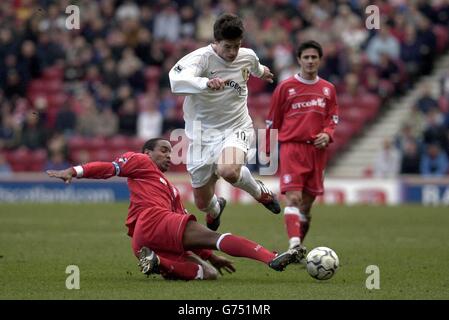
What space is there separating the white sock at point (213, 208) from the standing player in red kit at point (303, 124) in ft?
2.78

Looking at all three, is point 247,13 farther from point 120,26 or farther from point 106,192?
point 106,192

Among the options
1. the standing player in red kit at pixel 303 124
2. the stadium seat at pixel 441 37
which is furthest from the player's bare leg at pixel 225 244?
the stadium seat at pixel 441 37

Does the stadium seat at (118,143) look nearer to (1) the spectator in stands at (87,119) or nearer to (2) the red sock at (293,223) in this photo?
(1) the spectator in stands at (87,119)

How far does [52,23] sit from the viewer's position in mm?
28781

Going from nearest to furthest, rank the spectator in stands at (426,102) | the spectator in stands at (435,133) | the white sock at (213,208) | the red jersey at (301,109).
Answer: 1. the white sock at (213,208)
2. the red jersey at (301,109)
3. the spectator in stands at (435,133)
4. the spectator in stands at (426,102)

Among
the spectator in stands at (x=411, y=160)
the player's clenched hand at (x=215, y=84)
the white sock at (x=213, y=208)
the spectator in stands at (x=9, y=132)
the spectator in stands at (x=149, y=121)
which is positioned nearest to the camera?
the player's clenched hand at (x=215, y=84)

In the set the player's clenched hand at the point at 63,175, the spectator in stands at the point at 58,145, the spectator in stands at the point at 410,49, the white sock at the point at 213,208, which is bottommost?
the white sock at the point at 213,208

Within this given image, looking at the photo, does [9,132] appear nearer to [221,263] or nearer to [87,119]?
→ [87,119]

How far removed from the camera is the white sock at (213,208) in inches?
498

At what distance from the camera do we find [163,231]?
10.5 m

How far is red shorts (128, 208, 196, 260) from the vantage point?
1050 centimetres

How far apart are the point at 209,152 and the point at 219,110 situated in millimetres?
543

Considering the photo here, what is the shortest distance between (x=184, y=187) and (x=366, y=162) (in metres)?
4.68

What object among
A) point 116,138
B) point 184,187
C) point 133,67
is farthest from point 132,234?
point 133,67
